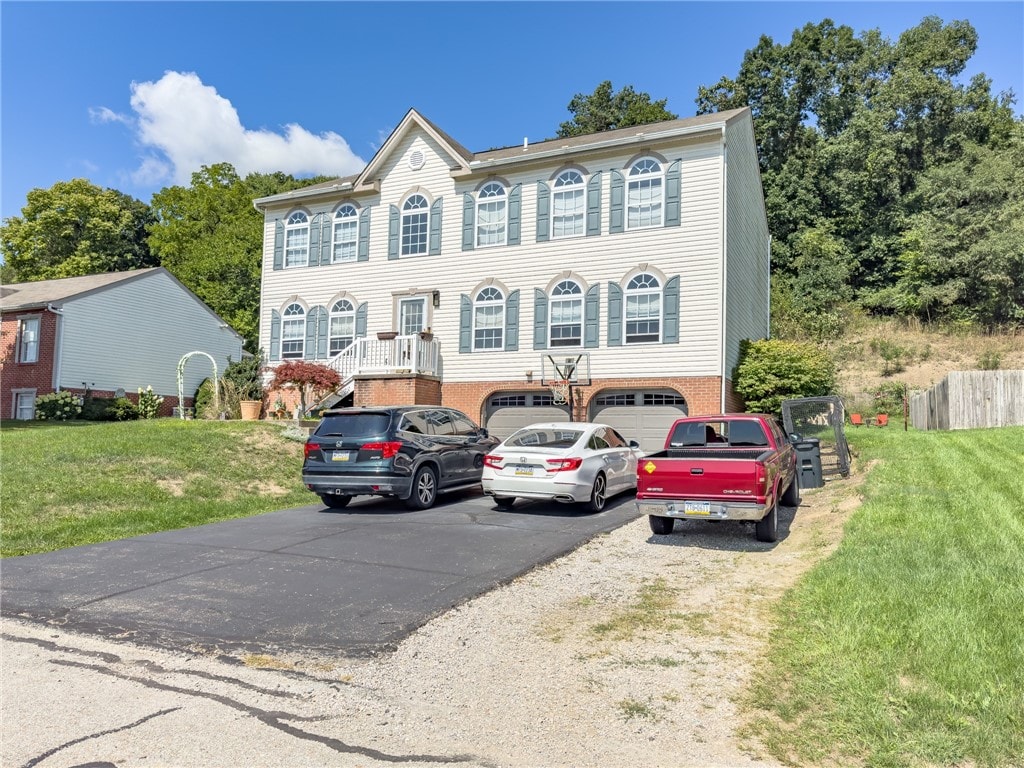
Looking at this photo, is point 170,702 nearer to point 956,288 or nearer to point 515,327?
point 515,327

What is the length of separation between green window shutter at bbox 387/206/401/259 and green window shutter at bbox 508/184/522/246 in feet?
13.2

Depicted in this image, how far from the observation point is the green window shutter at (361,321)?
23.2 m

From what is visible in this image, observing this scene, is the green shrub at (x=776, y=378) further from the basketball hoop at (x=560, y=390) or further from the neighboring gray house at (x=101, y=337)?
the neighboring gray house at (x=101, y=337)

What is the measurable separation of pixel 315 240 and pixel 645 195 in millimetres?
11621


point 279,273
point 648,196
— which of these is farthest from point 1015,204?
point 279,273

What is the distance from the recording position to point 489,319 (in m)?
21.8

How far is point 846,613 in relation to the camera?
18.0 feet

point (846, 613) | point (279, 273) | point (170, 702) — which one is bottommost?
point (170, 702)

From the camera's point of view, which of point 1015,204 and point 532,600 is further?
point 1015,204

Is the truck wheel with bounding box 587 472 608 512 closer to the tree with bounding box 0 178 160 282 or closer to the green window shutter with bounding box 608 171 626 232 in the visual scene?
the green window shutter with bounding box 608 171 626 232

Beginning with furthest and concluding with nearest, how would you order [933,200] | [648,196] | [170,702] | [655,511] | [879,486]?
1. [933,200]
2. [648,196]
3. [879,486]
4. [655,511]
5. [170,702]

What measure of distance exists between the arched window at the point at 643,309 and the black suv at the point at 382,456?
838 cm

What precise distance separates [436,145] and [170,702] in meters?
21.2

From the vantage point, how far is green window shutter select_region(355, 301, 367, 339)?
23188 millimetres
